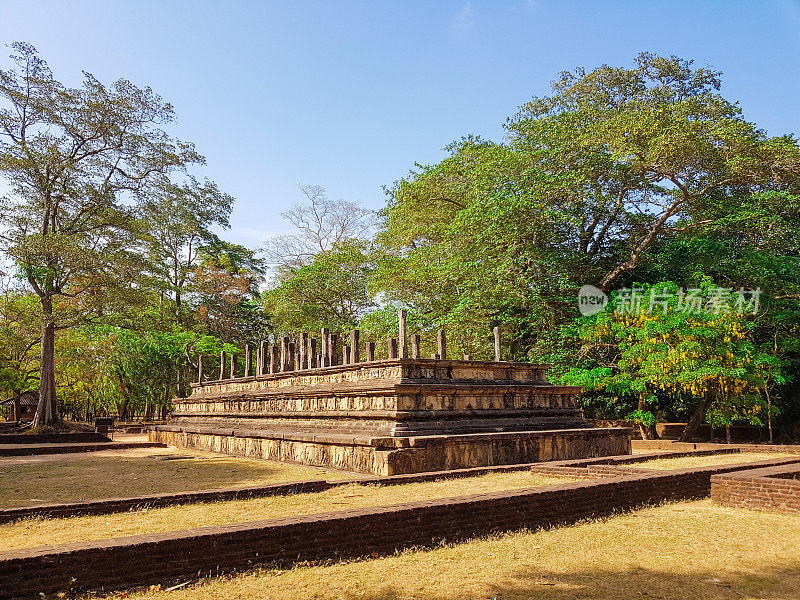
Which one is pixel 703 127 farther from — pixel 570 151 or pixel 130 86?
pixel 130 86

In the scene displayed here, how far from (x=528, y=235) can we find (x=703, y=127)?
20.5 feet

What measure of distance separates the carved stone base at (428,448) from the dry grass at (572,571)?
397 centimetres

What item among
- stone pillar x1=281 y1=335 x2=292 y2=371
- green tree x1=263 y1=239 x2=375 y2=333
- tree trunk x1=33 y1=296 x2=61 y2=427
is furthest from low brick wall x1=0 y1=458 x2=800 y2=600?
green tree x1=263 y1=239 x2=375 y2=333

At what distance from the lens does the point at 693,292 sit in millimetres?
16391

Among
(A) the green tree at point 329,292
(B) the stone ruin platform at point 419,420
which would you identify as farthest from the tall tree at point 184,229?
(B) the stone ruin platform at point 419,420

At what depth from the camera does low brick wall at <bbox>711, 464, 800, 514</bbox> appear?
636 cm

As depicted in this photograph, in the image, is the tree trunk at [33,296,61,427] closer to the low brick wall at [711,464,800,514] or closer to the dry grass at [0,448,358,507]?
the dry grass at [0,448,358,507]

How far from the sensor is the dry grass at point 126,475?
8.62 meters

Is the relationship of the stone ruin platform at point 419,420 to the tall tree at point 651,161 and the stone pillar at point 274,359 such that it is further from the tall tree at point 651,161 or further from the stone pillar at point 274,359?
the tall tree at point 651,161

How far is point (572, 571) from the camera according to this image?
445 cm

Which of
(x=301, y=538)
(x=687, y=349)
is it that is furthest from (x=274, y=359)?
(x=301, y=538)

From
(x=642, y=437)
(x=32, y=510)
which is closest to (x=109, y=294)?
(x=32, y=510)

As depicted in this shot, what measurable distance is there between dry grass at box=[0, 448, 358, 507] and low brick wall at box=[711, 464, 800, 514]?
5112 mm

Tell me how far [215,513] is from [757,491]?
5.86 metres
